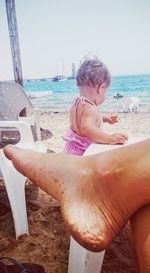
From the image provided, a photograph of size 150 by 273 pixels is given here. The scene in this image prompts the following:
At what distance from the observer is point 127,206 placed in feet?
2.17

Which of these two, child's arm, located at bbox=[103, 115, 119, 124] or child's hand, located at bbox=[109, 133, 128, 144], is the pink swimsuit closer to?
child's hand, located at bbox=[109, 133, 128, 144]

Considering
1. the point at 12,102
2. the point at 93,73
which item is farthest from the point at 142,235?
the point at 12,102

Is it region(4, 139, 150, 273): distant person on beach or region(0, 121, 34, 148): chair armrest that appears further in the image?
region(0, 121, 34, 148): chair armrest

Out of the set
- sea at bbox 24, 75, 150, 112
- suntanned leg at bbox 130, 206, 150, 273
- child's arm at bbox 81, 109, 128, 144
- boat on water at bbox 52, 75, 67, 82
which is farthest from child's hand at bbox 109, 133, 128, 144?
boat on water at bbox 52, 75, 67, 82

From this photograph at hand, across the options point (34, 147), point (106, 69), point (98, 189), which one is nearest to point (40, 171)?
point (98, 189)

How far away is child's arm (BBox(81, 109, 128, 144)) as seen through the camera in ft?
5.06

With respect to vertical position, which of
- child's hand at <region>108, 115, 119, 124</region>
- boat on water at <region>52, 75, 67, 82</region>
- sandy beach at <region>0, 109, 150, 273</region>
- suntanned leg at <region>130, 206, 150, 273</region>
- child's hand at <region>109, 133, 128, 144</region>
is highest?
suntanned leg at <region>130, 206, 150, 273</region>

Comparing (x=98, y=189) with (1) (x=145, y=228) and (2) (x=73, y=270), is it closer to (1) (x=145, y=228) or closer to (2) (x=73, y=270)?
(1) (x=145, y=228)

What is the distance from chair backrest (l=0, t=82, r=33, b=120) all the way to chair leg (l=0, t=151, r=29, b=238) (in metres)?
2.17

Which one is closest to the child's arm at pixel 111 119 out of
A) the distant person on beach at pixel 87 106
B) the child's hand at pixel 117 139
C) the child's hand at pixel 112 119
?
the child's hand at pixel 112 119

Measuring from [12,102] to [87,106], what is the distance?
83.5 inches

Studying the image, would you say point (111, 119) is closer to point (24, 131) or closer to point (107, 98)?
point (24, 131)

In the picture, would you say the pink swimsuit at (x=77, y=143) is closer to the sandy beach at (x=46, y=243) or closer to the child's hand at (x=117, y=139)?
the child's hand at (x=117, y=139)

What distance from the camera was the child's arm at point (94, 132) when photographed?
1543 millimetres
